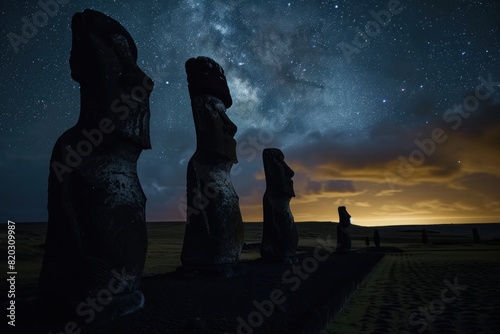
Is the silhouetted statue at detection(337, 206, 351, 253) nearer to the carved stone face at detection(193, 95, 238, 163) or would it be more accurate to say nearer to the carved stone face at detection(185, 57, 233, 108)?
the carved stone face at detection(193, 95, 238, 163)

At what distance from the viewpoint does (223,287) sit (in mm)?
4414

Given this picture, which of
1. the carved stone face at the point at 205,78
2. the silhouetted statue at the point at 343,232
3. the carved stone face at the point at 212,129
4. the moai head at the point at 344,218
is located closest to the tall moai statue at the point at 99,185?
the carved stone face at the point at 212,129

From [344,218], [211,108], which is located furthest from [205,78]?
[344,218]

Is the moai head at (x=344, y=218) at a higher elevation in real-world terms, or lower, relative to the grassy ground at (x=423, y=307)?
higher

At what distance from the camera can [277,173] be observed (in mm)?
8750

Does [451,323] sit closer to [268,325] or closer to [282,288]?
[282,288]

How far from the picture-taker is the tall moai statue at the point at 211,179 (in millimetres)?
5508

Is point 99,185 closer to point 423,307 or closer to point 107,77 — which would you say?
point 107,77

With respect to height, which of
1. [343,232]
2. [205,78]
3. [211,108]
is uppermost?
[205,78]

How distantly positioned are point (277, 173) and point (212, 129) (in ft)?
10.5

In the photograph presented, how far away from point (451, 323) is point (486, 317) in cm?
57

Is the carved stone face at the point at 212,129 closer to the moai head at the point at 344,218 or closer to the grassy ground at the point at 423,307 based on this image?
the grassy ground at the point at 423,307

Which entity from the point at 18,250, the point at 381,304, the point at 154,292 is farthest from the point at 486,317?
the point at 18,250

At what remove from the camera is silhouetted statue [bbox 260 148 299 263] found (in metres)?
8.29
